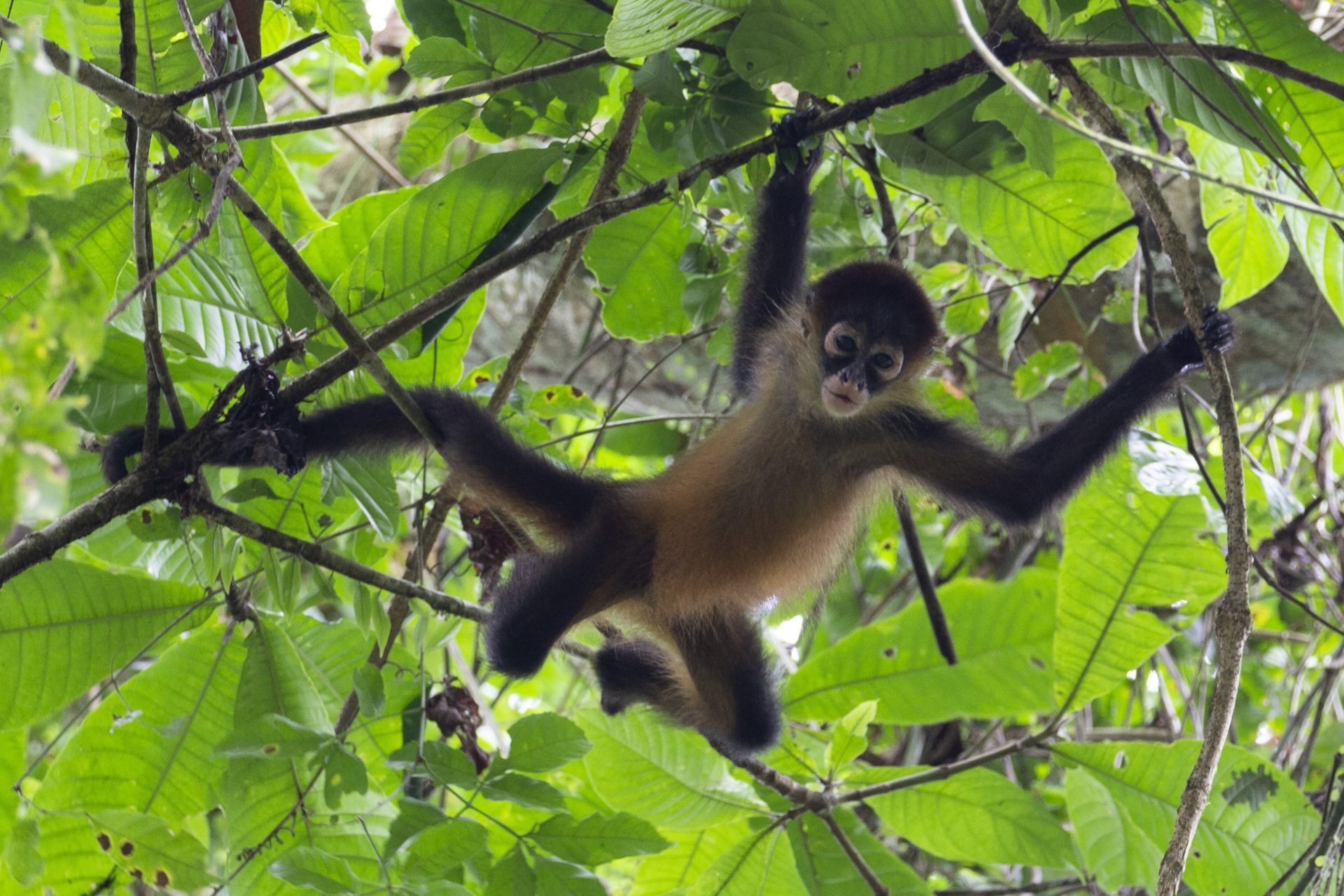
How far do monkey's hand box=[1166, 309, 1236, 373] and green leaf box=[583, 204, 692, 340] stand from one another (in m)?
1.32

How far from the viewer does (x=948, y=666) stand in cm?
324

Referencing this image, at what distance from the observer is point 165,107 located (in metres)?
1.88

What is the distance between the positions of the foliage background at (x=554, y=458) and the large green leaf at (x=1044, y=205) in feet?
0.03

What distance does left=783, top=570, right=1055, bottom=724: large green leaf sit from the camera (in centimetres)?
321

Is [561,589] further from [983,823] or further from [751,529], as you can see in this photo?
[983,823]

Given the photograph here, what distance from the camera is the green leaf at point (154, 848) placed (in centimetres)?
203

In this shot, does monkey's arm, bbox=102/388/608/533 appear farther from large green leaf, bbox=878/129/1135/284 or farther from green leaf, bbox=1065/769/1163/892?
green leaf, bbox=1065/769/1163/892

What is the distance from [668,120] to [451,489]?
3.92ft

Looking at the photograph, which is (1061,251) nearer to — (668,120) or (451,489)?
(668,120)

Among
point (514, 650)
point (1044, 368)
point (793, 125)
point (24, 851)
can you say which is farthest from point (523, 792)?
point (1044, 368)

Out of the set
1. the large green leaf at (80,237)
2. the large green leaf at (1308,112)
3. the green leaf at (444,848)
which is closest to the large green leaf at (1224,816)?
the large green leaf at (1308,112)

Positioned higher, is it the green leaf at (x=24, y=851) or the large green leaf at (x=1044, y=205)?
the large green leaf at (x=1044, y=205)

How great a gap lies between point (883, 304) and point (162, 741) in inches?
89.7

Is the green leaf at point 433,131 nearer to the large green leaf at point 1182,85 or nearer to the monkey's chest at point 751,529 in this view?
the monkey's chest at point 751,529
